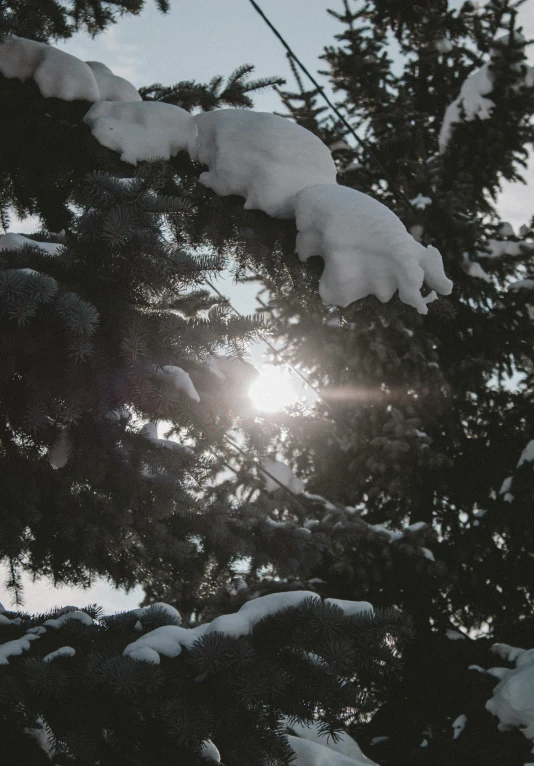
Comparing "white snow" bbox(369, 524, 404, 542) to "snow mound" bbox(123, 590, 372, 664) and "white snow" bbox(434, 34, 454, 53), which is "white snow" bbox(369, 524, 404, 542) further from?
"white snow" bbox(434, 34, 454, 53)

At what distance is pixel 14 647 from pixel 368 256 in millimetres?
1562

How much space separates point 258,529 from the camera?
157 inches

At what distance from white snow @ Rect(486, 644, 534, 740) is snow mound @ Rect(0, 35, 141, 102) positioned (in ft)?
14.7

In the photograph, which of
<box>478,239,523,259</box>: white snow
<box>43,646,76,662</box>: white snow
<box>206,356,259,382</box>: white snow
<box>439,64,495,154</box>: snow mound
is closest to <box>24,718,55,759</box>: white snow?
<box>43,646,76,662</box>: white snow

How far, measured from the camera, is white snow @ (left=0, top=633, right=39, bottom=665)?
5.26 feet

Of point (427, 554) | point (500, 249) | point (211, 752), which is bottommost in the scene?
point (211, 752)

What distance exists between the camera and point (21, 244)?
200 cm

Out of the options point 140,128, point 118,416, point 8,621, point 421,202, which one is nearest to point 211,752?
point 8,621

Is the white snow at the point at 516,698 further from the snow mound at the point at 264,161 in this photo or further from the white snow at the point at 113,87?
the white snow at the point at 113,87

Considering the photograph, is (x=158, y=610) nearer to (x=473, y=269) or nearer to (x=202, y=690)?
(x=202, y=690)

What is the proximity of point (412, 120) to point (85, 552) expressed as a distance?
6.49 meters

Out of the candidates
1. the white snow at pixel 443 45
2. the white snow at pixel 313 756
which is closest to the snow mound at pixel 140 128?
the white snow at pixel 313 756

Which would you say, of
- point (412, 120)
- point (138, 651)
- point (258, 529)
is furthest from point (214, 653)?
point (412, 120)

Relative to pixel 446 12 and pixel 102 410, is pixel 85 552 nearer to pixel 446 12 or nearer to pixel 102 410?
pixel 102 410
